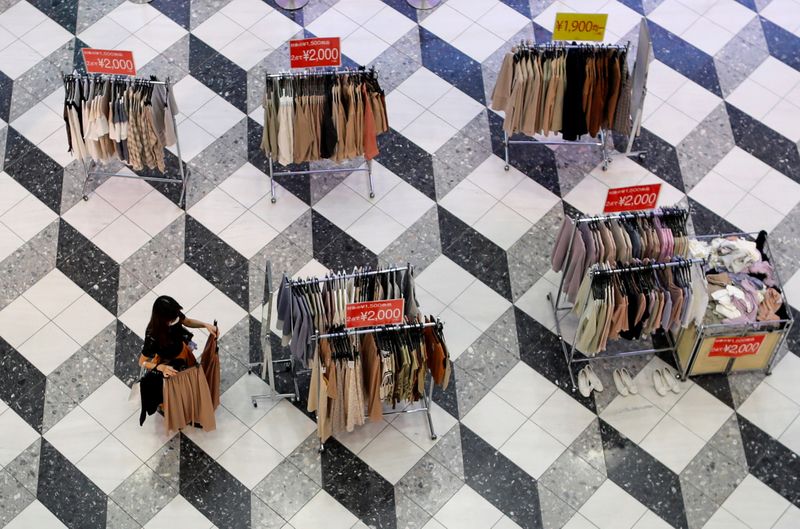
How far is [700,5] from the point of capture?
1047 centimetres

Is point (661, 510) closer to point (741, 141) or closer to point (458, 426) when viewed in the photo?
point (458, 426)

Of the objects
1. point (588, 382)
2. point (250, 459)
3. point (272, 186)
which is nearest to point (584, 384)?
point (588, 382)

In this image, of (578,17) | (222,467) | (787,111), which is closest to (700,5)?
(787,111)

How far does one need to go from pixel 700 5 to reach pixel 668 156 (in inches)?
79.0

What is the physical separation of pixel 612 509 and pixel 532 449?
731 millimetres

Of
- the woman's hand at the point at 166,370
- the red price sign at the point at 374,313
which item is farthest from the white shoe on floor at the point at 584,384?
the woman's hand at the point at 166,370

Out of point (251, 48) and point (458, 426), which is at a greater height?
point (251, 48)

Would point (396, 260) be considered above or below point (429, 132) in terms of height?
below

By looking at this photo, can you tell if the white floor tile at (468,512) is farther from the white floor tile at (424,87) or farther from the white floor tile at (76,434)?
the white floor tile at (424,87)

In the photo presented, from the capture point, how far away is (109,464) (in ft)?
25.6

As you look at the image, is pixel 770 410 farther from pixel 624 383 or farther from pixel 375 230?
pixel 375 230

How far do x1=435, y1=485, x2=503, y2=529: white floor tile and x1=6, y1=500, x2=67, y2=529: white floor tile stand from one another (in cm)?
279

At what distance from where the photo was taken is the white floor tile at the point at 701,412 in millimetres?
8016

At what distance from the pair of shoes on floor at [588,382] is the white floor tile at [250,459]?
2.41 meters
